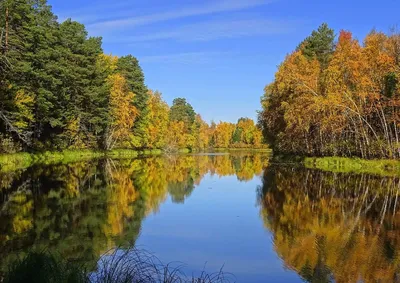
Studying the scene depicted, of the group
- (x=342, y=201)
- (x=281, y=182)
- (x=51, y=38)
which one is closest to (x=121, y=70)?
(x=51, y=38)

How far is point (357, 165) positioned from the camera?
127ft

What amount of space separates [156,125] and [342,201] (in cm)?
6725

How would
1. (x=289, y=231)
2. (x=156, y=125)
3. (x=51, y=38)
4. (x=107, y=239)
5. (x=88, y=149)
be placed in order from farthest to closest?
(x=156, y=125), (x=88, y=149), (x=51, y=38), (x=289, y=231), (x=107, y=239)

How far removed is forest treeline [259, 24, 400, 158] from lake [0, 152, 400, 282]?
1450 centimetres

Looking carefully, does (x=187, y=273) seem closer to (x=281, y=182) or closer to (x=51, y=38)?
(x=281, y=182)

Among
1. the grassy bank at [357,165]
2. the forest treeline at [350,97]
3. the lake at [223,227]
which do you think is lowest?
the lake at [223,227]

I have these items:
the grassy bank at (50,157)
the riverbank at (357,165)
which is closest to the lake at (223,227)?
the riverbank at (357,165)

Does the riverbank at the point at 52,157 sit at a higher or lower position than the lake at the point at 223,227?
higher

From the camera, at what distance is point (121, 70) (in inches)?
2931

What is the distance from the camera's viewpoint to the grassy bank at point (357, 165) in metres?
34.8

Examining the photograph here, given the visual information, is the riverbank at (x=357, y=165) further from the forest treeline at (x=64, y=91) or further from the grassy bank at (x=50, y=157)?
the forest treeline at (x=64, y=91)

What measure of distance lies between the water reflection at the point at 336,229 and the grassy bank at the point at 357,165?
984cm

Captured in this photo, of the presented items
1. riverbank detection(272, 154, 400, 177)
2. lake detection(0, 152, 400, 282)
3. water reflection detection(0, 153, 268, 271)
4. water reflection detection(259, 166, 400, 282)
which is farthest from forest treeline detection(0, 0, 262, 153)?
riverbank detection(272, 154, 400, 177)

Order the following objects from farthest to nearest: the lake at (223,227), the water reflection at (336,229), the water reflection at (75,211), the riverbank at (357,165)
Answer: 1. the riverbank at (357,165)
2. the water reflection at (75,211)
3. the lake at (223,227)
4. the water reflection at (336,229)
